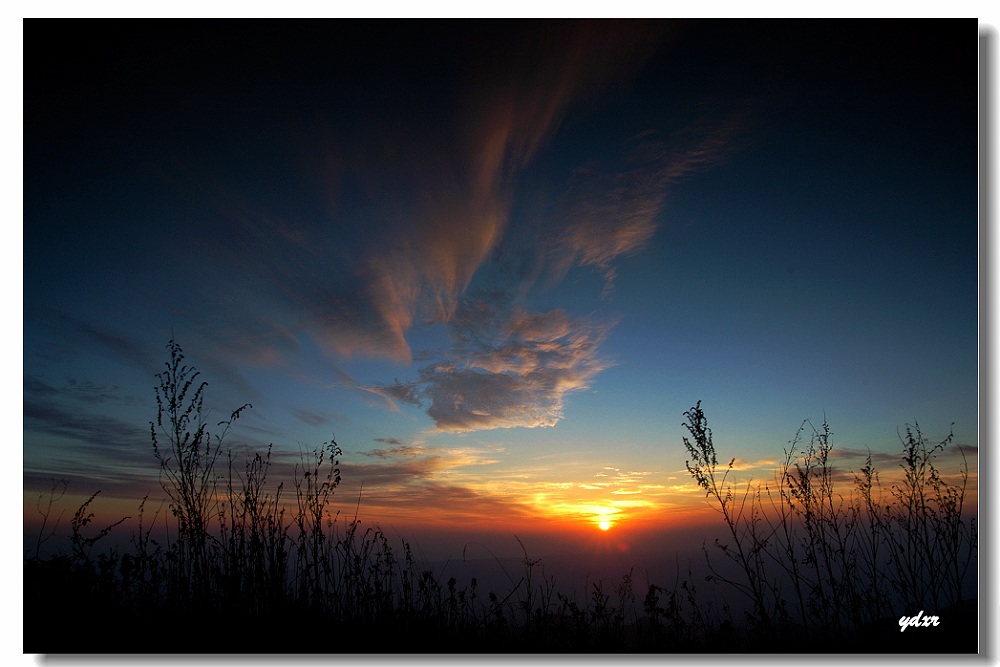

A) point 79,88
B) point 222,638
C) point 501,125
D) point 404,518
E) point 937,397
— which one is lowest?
point 222,638

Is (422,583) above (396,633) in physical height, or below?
above

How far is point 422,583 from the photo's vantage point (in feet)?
12.0

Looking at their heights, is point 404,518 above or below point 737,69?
below

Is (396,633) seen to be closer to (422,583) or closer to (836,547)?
(422,583)

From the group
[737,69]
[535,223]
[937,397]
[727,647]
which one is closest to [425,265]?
[535,223]

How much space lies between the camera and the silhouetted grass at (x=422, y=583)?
344cm

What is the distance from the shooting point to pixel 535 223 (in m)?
4.65

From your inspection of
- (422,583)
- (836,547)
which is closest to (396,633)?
(422,583)

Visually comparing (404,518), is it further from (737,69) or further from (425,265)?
(737,69)

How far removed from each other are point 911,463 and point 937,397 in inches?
23.2

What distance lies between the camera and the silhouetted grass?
344cm
